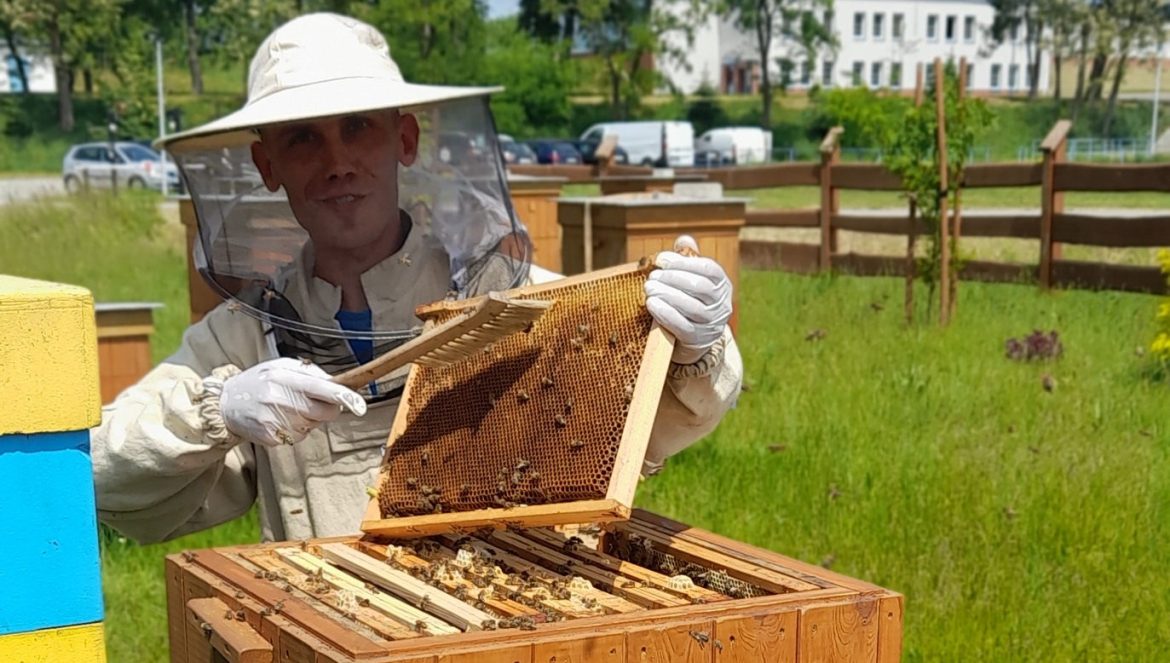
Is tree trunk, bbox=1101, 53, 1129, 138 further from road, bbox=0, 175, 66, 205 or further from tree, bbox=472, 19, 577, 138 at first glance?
road, bbox=0, 175, 66, 205

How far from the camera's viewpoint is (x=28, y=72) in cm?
4934

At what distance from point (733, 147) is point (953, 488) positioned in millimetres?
37078

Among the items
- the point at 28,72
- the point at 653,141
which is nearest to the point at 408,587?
the point at 653,141

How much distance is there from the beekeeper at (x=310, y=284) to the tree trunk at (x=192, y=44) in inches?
1564

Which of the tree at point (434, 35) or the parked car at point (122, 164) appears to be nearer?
the parked car at point (122, 164)

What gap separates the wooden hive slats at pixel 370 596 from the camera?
165 cm

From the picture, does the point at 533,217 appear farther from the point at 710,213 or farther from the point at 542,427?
the point at 542,427

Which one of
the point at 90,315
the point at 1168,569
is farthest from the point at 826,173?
the point at 90,315

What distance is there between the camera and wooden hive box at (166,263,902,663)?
1.59 meters

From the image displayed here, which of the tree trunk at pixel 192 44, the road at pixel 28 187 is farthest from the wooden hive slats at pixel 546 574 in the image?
the tree trunk at pixel 192 44

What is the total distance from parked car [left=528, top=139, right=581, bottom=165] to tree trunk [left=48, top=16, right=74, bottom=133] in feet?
39.7

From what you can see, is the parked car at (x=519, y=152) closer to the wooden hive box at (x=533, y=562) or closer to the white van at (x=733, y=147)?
the white van at (x=733, y=147)

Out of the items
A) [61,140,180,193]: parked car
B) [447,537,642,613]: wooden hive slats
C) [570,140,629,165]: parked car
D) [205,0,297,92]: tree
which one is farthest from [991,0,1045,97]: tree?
[447,537,642,613]: wooden hive slats

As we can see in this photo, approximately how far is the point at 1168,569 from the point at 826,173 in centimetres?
800
